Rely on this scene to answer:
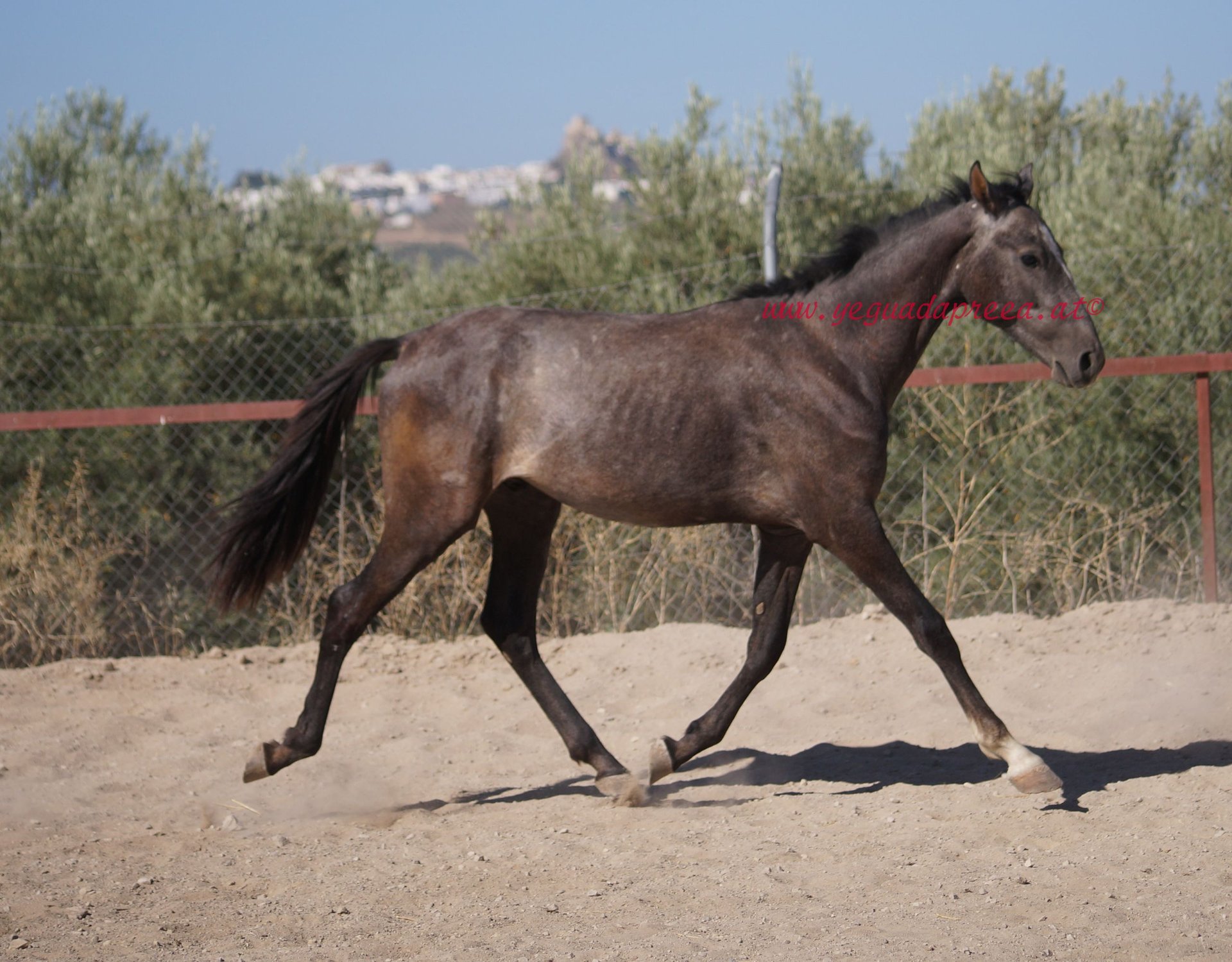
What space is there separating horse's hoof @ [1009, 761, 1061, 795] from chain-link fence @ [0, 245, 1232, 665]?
9.11 ft

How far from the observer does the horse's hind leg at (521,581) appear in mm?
4547

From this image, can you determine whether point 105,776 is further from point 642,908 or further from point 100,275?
point 100,275

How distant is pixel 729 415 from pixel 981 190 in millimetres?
1144

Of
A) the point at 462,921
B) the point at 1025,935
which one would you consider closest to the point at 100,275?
the point at 462,921

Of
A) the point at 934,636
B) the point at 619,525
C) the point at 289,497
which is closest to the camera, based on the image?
the point at 934,636

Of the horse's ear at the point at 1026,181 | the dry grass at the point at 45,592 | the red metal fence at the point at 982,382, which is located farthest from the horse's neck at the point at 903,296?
the dry grass at the point at 45,592

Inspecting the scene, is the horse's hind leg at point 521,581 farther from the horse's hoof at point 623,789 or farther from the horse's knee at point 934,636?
the horse's knee at point 934,636

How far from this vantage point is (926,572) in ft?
21.9

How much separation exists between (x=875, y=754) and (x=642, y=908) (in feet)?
6.45

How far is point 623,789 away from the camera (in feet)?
13.8

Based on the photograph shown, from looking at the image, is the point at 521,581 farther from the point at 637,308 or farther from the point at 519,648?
the point at 637,308

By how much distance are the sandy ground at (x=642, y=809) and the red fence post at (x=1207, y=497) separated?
637 mm

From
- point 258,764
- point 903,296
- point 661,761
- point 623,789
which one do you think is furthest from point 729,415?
point 258,764

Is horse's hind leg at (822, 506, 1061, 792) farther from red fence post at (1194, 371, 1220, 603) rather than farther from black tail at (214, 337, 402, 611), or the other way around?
red fence post at (1194, 371, 1220, 603)
